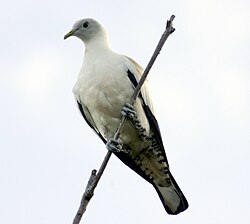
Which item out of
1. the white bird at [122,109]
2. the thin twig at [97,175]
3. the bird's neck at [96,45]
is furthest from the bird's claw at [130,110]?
the thin twig at [97,175]

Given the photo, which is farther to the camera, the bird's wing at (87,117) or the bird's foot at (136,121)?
the bird's wing at (87,117)

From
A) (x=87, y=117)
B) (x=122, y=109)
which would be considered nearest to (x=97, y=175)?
(x=122, y=109)

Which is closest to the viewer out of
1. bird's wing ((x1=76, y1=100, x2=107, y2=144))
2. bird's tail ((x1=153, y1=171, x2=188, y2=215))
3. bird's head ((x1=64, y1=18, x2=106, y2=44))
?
bird's wing ((x1=76, y1=100, x2=107, y2=144))

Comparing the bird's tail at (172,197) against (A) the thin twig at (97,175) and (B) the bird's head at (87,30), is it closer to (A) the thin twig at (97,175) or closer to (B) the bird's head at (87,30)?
(B) the bird's head at (87,30)

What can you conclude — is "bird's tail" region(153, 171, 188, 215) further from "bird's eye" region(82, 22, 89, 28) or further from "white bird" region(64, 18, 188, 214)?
"bird's eye" region(82, 22, 89, 28)

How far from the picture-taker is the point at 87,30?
916 centimetres

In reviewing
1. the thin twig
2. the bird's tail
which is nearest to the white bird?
the bird's tail

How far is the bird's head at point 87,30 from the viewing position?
9070 millimetres

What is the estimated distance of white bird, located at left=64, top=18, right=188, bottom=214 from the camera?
7.96 m

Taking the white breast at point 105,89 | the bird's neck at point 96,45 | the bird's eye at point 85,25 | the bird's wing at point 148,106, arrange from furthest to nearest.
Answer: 1. the bird's eye at point 85,25
2. the bird's neck at point 96,45
3. the bird's wing at point 148,106
4. the white breast at point 105,89

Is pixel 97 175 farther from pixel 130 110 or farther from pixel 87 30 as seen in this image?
pixel 87 30

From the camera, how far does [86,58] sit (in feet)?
27.9

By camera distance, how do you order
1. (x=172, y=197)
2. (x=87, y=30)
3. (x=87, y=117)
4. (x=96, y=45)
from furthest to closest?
(x=87, y=30), (x=172, y=197), (x=96, y=45), (x=87, y=117)

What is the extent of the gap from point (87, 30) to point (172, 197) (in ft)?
8.64
